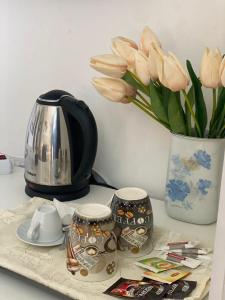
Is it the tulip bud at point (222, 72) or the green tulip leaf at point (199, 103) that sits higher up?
the tulip bud at point (222, 72)

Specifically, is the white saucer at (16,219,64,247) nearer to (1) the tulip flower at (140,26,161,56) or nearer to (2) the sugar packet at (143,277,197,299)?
(2) the sugar packet at (143,277,197,299)

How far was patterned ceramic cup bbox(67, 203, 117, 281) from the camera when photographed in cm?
73

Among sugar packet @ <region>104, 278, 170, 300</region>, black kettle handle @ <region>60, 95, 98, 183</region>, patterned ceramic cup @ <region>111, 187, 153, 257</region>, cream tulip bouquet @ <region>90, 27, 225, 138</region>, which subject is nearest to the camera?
sugar packet @ <region>104, 278, 170, 300</region>

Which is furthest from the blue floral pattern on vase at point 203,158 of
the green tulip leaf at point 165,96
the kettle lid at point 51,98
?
the kettle lid at point 51,98

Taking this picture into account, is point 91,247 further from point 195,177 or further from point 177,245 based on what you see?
point 195,177

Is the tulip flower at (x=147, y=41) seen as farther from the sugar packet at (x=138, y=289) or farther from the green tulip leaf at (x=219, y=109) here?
the sugar packet at (x=138, y=289)

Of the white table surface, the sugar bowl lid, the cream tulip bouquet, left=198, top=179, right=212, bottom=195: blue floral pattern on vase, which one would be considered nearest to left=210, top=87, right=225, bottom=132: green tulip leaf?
the cream tulip bouquet

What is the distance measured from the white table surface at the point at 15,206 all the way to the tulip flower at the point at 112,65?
309 mm

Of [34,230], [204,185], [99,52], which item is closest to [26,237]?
[34,230]

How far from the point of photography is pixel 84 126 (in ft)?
3.46

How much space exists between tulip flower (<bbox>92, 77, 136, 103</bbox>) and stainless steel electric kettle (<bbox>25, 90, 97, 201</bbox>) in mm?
83

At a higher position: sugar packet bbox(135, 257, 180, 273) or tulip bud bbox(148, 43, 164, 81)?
tulip bud bbox(148, 43, 164, 81)

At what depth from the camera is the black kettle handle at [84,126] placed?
105cm

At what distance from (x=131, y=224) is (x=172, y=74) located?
0.92 ft
